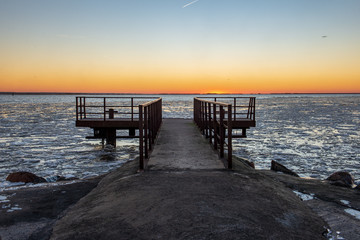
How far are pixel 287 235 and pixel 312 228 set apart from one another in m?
0.58

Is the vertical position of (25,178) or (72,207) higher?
(72,207)

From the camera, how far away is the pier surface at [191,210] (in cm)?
310

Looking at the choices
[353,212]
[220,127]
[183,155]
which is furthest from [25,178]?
[353,212]

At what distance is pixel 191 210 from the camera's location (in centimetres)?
351

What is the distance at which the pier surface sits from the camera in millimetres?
3100

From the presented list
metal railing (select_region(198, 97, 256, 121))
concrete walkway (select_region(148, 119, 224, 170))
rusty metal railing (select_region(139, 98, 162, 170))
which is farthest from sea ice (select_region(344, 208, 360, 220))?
metal railing (select_region(198, 97, 256, 121))

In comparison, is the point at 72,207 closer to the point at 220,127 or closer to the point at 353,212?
the point at 220,127

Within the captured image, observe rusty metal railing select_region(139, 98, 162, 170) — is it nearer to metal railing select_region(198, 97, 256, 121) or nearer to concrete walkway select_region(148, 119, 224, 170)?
concrete walkway select_region(148, 119, 224, 170)

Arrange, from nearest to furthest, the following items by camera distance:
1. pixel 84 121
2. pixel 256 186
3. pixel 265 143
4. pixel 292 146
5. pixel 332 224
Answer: pixel 332 224, pixel 256 186, pixel 84 121, pixel 292 146, pixel 265 143

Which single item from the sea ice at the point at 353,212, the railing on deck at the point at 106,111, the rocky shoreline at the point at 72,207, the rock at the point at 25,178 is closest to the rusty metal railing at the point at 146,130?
the rocky shoreline at the point at 72,207

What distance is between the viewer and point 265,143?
15883 millimetres

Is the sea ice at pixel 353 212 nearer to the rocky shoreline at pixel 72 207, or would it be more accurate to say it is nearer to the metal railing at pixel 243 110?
the rocky shoreline at pixel 72 207

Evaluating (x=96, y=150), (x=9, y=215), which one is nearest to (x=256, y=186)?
(x=9, y=215)

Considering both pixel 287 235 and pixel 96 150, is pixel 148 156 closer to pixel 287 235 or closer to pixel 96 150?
pixel 287 235
